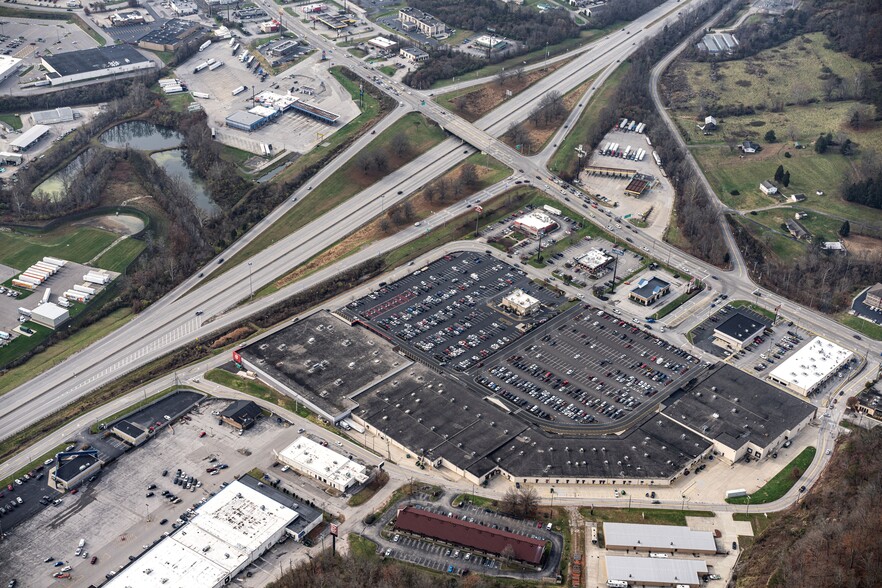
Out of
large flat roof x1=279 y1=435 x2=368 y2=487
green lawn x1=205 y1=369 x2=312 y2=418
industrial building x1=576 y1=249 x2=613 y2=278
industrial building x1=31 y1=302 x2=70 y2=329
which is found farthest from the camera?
industrial building x1=576 y1=249 x2=613 y2=278

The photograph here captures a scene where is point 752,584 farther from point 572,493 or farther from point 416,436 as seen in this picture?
point 416,436

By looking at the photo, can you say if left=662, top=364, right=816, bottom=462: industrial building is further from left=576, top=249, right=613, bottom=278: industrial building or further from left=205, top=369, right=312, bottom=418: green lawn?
left=205, top=369, right=312, bottom=418: green lawn

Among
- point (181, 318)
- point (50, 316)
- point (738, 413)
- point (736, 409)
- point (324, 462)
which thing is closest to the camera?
point (324, 462)

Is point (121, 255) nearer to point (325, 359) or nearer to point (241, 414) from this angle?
point (325, 359)

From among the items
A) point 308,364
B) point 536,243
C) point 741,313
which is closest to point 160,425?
point 308,364

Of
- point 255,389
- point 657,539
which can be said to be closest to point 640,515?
point 657,539

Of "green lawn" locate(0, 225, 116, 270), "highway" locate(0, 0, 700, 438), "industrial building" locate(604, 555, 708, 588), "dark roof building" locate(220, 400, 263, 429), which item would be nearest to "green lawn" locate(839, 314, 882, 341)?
"industrial building" locate(604, 555, 708, 588)
